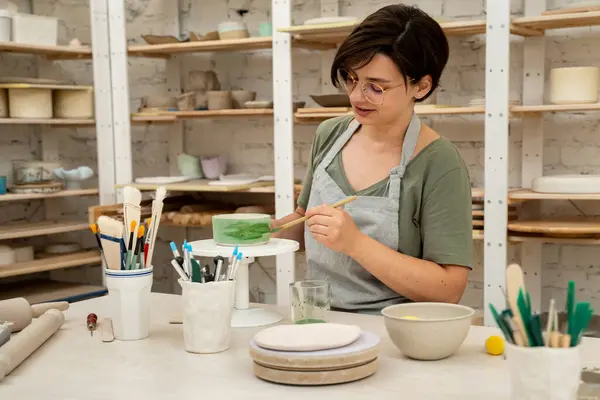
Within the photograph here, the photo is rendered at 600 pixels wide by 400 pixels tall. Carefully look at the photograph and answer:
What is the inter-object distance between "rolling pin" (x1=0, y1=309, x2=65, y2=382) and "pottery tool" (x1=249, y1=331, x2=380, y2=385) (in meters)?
0.45

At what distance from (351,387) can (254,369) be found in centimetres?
18

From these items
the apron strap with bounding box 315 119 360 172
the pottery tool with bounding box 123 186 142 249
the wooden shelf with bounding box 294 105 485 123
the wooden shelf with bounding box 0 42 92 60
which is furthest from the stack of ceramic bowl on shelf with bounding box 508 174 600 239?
the wooden shelf with bounding box 0 42 92 60

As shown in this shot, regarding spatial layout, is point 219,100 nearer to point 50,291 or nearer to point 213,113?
point 213,113

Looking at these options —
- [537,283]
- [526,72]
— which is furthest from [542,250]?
[526,72]

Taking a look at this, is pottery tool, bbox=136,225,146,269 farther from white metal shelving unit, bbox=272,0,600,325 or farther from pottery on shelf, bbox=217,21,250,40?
pottery on shelf, bbox=217,21,250,40

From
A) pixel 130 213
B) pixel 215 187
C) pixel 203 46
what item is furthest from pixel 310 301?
pixel 203 46

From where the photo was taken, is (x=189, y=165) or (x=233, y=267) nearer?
(x=233, y=267)

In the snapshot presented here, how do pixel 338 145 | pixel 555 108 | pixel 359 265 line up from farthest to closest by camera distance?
pixel 555 108 → pixel 338 145 → pixel 359 265

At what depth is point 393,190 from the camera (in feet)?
6.17

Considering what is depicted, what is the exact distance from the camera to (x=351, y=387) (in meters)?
1.25

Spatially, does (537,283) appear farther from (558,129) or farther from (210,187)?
(210,187)

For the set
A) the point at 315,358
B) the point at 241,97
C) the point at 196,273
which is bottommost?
the point at 315,358

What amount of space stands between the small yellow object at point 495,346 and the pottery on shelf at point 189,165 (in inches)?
114

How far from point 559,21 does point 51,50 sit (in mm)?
2556
